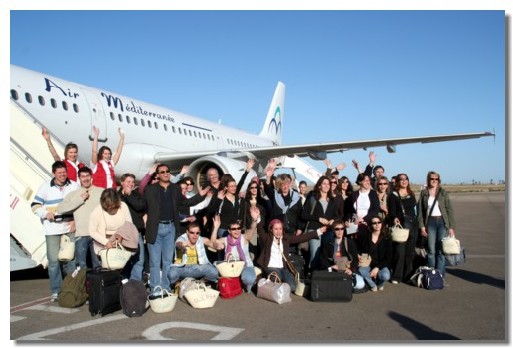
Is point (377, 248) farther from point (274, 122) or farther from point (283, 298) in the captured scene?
point (274, 122)

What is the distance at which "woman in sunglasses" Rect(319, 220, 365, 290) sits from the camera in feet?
21.6

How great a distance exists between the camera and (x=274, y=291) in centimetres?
593

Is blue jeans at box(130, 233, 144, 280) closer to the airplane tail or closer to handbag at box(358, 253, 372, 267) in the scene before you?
handbag at box(358, 253, 372, 267)

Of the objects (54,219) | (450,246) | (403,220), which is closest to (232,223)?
(54,219)

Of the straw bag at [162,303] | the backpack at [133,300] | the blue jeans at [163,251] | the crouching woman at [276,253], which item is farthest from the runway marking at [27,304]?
the crouching woman at [276,253]

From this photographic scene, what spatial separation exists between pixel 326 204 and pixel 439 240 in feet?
5.71

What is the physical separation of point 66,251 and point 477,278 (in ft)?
19.4

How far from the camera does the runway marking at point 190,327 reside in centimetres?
453

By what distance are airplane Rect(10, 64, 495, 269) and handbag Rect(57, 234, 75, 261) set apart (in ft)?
2.66

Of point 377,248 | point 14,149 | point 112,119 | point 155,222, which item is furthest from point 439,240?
point 112,119

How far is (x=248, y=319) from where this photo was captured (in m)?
5.15

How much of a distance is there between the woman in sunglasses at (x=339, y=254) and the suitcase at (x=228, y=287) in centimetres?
132

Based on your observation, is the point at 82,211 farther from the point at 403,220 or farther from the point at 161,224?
the point at 403,220

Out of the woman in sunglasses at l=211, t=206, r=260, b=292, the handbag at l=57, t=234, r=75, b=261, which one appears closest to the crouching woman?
the woman in sunglasses at l=211, t=206, r=260, b=292
